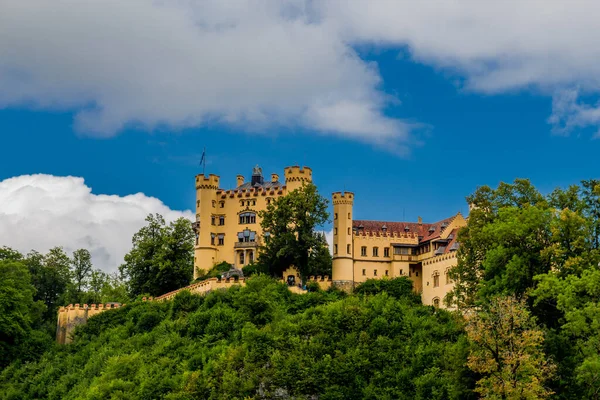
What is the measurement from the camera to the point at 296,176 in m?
86.0

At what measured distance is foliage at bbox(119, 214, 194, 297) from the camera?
286 feet

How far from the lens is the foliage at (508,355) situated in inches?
1860

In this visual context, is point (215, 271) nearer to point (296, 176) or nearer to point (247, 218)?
point (247, 218)

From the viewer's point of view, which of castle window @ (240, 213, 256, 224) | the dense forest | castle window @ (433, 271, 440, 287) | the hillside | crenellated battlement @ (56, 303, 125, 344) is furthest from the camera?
castle window @ (240, 213, 256, 224)

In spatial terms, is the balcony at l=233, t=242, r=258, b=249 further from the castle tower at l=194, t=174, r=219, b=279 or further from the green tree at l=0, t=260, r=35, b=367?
the green tree at l=0, t=260, r=35, b=367

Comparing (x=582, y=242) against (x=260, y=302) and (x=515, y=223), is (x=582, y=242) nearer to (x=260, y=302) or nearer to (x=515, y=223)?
(x=515, y=223)

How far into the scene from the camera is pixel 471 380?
52.9 m

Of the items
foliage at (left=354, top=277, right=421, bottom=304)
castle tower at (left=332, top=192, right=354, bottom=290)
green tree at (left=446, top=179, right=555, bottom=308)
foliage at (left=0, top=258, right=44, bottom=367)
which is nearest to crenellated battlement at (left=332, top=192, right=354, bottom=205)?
castle tower at (left=332, top=192, right=354, bottom=290)

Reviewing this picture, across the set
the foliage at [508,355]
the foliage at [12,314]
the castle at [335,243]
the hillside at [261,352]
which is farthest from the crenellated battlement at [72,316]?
the foliage at [508,355]

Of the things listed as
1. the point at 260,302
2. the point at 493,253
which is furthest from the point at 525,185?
the point at 260,302

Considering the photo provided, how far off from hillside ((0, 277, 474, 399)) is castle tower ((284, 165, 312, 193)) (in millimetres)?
12608

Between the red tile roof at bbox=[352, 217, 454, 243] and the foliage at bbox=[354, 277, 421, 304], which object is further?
the red tile roof at bbox=[352, 217, 454, 243]

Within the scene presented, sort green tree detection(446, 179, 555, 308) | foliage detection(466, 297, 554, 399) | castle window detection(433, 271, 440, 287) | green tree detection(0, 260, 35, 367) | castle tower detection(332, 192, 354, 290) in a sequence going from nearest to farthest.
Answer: foliage detection(466, 297, 554, 399) < green tree detection(446, 179, 555, 308) < green tree detection(0, 260, 35, 367) < castle window detection(433, 271, 440, 287) < castle tower detection(332, 192, 354, 290)

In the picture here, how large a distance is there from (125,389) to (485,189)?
2948 centimetres
